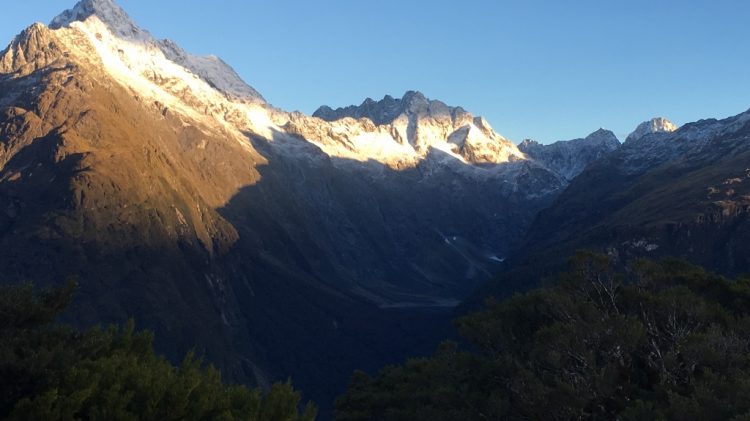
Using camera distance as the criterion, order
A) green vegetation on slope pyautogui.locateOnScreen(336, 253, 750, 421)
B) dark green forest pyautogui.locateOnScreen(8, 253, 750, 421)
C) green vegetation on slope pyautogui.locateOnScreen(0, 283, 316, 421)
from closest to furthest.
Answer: green vegetation on slope pyautogui.locateOnScreen(0, 283, 316, 421) < dark green forest pyautogui.locateOnScreen(8, 253, 750, 421) < green vegetation on slope pyautogui.locateOnScreen(336, 253, 750, 421)

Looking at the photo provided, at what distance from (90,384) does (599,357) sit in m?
32.0

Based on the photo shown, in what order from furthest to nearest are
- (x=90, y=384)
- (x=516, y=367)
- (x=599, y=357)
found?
(x=516, y=367)
(x=599, y=357)
(x=90, y=384)

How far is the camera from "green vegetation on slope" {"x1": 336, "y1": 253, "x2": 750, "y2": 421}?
4169 centimetres

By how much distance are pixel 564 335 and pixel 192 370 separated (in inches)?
976

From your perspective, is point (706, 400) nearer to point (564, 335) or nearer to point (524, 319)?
point (564, 335)

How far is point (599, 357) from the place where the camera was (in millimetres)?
47781

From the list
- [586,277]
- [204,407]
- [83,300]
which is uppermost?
[586,277]

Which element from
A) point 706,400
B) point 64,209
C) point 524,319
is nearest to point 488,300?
point 524,319

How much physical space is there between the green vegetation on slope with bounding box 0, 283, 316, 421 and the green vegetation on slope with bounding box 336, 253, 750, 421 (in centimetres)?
1729

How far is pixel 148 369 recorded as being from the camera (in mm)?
31281

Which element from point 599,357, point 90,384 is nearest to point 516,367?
point 599,357

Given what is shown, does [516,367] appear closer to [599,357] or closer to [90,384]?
[599,357]

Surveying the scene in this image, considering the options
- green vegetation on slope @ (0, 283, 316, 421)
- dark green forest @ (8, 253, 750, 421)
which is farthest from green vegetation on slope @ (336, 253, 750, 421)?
green vegetation on slope @ (0, 283, 316, 421)

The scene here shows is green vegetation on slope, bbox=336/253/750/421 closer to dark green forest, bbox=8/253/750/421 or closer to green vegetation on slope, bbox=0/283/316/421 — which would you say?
dark green forest, bbox=8/253/750/421
